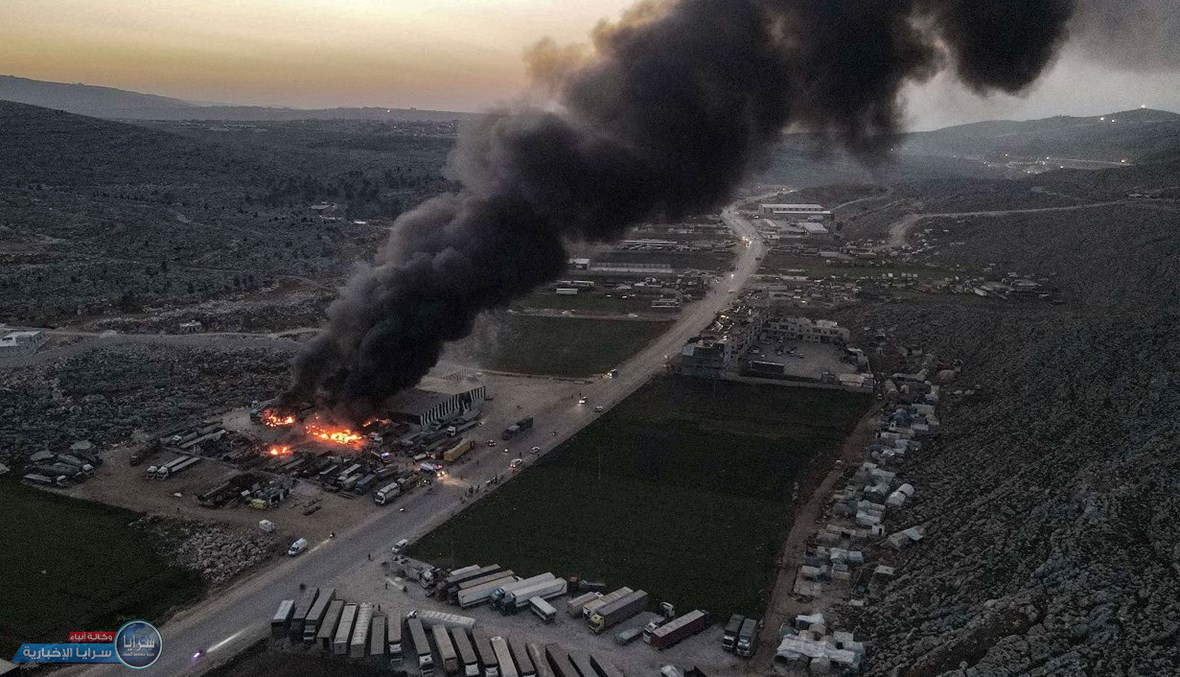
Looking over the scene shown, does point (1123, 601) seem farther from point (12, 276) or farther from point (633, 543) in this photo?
point (12, 276)

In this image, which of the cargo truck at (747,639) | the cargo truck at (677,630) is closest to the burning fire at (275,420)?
the cargo truck at (677,630)

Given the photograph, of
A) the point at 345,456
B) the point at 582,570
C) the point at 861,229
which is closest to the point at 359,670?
the point at 582,570

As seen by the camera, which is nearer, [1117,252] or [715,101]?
[715,101]

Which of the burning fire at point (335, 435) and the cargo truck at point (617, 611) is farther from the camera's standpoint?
the burning fire at point (335, 435)

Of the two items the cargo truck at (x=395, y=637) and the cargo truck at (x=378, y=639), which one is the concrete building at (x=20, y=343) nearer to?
the cargo truck at (x=378, y=639)

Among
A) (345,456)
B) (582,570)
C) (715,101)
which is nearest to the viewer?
(582,570)

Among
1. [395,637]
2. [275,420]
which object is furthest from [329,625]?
[275,420]

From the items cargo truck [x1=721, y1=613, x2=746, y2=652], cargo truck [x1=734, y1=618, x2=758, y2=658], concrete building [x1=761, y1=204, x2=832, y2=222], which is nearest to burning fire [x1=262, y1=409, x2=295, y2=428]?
cargo truck [x1=721, y1=613, x2=746, y2=652]
